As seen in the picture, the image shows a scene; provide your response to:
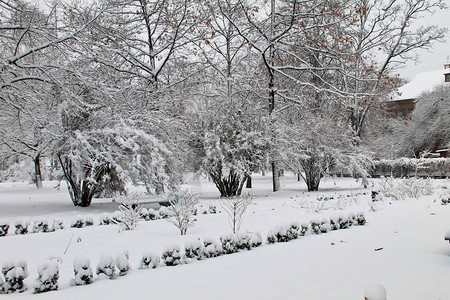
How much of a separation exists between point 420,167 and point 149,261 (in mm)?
22918

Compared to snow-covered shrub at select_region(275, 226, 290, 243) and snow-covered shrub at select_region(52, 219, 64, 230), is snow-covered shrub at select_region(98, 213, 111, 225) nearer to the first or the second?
snow-covered shrub at select_region(52, 219, 64, 230)

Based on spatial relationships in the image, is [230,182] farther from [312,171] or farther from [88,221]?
[88,221]

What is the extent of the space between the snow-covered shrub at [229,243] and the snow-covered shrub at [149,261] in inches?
47.6

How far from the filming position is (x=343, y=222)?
23.6 ft

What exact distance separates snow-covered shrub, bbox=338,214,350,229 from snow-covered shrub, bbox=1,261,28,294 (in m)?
5.88

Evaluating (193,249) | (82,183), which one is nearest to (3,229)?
(82,183)

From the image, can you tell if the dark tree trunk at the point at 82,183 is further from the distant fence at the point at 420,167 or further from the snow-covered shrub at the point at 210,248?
the distant fence at the point at 420,167

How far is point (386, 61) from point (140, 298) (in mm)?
22050

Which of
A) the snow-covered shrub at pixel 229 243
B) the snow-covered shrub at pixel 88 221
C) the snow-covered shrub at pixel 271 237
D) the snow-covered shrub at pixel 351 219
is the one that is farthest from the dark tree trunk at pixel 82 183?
the snow-covered shrub at pixel 351 219

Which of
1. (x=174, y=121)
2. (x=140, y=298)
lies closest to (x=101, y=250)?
(x=140, y=298)

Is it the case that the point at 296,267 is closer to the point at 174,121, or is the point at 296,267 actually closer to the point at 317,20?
the point at 174,121

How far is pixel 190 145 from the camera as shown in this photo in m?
14.3

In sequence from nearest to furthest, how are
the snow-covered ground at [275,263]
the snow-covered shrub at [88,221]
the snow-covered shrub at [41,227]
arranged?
the snow-covered ground at [275,263], the snow-covered shrub at [41,227], the snow-covered shrub at [88,221]

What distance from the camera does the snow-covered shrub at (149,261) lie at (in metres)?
4.71
